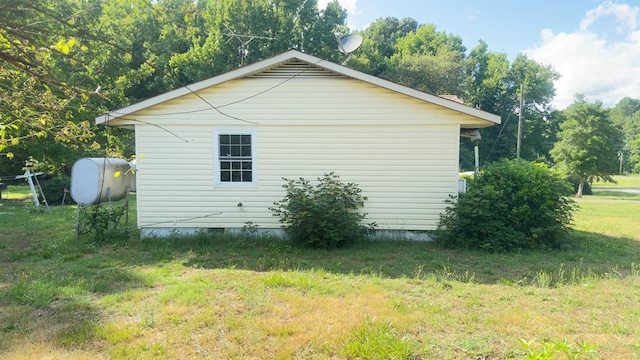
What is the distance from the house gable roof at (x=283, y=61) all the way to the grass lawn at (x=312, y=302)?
2.87 meters

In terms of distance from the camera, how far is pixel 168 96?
7969mm

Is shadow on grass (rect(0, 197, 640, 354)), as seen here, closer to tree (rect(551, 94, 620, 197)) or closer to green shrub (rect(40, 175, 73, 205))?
green shrub (rect(40, 175, 73, 205))

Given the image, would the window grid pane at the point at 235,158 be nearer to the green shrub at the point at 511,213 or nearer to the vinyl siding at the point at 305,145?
the vinyl siding at the point at 305,145

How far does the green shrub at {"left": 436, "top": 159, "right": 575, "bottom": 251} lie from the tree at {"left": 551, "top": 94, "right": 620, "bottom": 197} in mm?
20030

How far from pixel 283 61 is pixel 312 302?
5388mm

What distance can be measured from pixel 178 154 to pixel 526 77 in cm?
4313

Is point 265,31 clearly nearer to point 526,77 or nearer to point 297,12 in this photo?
point 297,12

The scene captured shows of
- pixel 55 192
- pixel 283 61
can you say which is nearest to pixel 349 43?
pixel 283 61

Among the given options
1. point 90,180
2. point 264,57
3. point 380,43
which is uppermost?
point 380,43

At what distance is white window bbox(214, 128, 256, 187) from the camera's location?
27.4ft

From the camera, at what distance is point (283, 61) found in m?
8.10

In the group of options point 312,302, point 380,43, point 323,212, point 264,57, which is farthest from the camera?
point 380,43

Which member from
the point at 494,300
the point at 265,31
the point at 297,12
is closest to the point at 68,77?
the point at 265,31

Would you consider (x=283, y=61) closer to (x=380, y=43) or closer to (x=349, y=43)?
(x=349, y=43)
